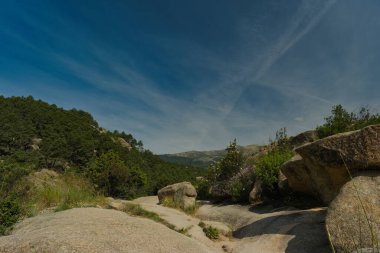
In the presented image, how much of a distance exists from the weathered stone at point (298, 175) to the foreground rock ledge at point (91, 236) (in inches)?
254

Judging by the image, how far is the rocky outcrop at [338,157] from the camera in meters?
8.25

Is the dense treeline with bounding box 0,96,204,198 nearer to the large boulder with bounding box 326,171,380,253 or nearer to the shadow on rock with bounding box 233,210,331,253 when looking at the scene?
the shadow on rock with bounding box 233,210,331,253

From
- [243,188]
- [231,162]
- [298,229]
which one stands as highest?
[231,162]

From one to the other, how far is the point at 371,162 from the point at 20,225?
9.33m

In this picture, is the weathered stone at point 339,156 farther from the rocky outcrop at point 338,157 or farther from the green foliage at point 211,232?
the green foliage at point 211,232

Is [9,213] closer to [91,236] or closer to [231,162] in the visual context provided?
[91,236]

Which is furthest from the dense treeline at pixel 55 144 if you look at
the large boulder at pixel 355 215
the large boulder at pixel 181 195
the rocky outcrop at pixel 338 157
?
the large boulder at pixel 355 215

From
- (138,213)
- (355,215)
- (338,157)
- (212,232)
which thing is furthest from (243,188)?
(355,215)

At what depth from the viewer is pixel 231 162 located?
21.9 m

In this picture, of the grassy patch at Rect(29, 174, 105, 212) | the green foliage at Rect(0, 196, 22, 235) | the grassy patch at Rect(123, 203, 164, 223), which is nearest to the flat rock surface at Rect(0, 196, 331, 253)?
the green foliage at Rect(0, 196, 22, 235)

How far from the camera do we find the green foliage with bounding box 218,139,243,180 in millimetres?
21844

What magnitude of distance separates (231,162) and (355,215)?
1474 cm

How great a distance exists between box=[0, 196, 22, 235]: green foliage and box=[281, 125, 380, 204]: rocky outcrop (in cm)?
823

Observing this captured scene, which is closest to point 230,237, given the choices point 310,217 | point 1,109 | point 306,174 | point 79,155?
point 310,217
